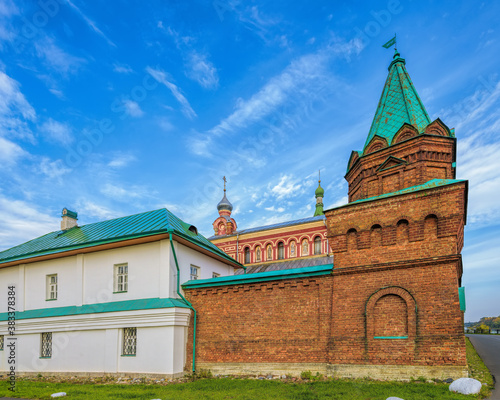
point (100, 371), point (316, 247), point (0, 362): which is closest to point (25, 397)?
point (100, 371)

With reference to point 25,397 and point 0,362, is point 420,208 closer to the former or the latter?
point 25,397

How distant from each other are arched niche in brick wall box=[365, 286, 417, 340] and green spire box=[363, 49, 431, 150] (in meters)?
5.69

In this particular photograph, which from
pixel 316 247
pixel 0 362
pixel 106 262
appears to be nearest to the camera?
pixel 106 262

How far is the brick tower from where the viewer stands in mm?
10484

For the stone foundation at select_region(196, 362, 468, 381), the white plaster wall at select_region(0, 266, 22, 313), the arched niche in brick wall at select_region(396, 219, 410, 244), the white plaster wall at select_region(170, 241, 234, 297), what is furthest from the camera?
the white plaster wall at select_region(0, 266, 22, 313)

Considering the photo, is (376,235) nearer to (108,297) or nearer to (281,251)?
(108,297)

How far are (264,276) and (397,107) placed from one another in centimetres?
829

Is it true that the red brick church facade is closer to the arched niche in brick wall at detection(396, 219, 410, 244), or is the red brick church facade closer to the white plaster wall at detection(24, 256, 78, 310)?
the arched niche in brick wall at detection(396, 219, 410, 244)

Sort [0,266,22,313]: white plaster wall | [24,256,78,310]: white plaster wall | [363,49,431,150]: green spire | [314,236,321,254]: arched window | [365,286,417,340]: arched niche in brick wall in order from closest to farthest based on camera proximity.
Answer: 1. [365,286,417,340]: arched niche in brick wall
2. [363,49,431,150]: green spire
3. [24,256,78,310]: white plaster wall
4. [0,266,22,313]: white plaster wall
5. [314,236,321,254]: arched window

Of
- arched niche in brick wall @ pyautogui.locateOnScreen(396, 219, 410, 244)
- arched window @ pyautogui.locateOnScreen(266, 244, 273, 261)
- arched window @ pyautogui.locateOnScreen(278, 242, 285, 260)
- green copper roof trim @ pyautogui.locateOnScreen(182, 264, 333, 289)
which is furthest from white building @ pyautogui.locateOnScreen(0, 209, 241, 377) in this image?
arched window @ pyautogui.locateOnScreen(266, 244, 273, 261)

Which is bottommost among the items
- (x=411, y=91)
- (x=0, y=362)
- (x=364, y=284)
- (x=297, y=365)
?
(x=0, y=362)

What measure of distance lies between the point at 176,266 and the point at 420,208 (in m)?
8.84

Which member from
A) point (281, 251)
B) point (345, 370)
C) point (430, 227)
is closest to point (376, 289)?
point (430, 227)

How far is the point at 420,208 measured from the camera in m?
11.3
